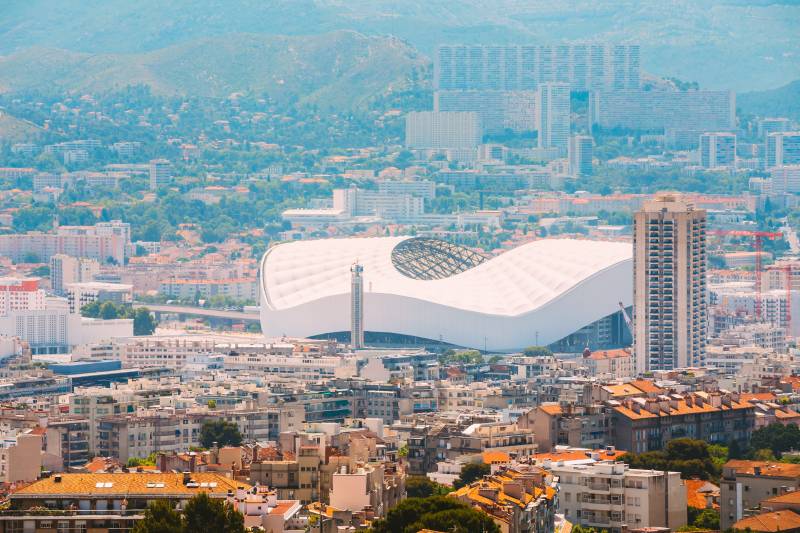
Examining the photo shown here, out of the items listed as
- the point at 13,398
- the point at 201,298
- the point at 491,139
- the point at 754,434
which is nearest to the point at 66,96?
the point at 491,139

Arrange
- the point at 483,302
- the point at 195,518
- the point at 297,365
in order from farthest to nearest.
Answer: the point at 483,302 < the point at 297,365 < the point at 195,518

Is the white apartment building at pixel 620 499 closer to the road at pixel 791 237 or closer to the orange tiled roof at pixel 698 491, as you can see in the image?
the orange tiled roof at pixel 698 491

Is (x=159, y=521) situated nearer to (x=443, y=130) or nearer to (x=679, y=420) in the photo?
(x=679, y=420)

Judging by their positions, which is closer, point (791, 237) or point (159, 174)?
point (791, 237)

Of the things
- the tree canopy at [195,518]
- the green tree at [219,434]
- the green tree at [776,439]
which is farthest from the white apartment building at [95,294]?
the tree canopy at [195,518]

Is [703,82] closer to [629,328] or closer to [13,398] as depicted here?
[629,328]

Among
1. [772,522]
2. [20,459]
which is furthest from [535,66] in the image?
[772,522]
